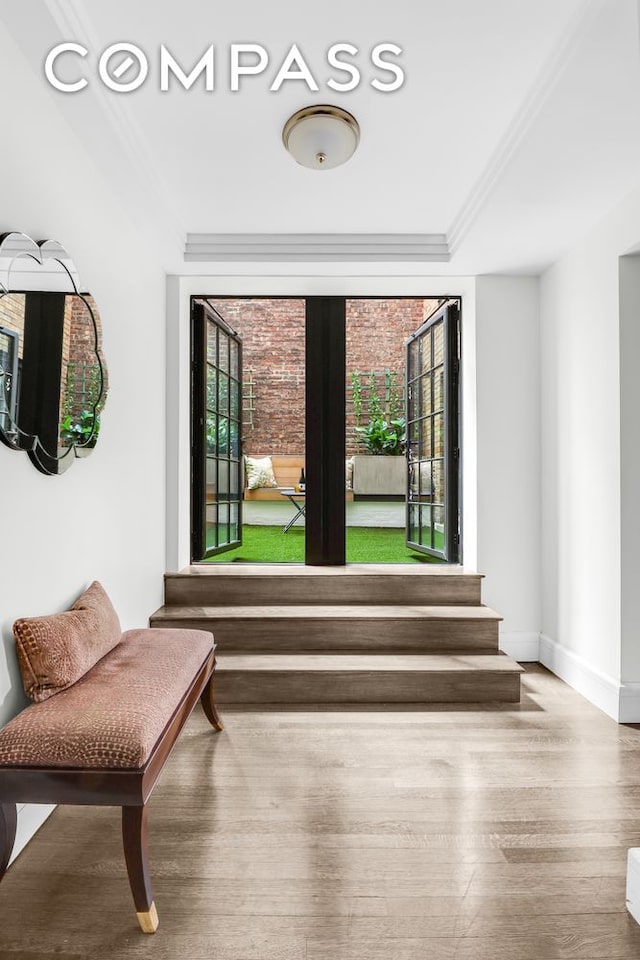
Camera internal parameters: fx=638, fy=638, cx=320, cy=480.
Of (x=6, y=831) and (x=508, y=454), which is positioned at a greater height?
(x=508, y=454)

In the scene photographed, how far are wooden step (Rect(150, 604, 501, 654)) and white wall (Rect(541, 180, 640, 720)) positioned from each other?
1.64ft

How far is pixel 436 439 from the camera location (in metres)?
4.63

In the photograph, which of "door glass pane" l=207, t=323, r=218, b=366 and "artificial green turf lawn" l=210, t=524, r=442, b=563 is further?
"artificial green turf lawn" l=210, t=524, r=442, b=563

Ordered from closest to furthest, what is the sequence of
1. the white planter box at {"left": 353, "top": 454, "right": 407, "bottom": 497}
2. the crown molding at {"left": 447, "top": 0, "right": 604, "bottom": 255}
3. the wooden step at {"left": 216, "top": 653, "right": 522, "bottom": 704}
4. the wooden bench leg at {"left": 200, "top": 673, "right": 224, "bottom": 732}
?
the crown molding at {"left": 447, "top": 0, "right": 604, "bottom": 255} < the wooden bench leg at {"left": 200, "top": 673, "right": 224, "bottom": 732} < the wooden step at {"left": 216, "top": 653, "right": 522, "bottom": 704} < the white planter box at {"left": 353, "top": 454, "right": 407, "bottom": 497}

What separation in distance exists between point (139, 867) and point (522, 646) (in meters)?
3.07

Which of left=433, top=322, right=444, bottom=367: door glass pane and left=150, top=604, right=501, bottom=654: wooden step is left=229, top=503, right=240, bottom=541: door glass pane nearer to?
left=150, top=604, right=501, bottom=654: wooden step

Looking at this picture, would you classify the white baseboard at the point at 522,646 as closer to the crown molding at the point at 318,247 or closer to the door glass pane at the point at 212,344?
the crown molding at the point at 318,247

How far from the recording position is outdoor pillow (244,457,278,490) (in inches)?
298

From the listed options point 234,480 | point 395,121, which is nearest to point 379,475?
point 234,480

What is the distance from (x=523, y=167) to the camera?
108 inches

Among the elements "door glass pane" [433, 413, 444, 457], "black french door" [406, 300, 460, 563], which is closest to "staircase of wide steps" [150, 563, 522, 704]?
Result: "black french door" [406, 300, 460, 563]

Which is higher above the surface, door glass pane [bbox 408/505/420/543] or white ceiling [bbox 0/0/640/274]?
white ceiling [bbox 0/0/640/274]

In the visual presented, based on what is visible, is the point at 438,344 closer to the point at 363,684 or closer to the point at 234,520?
the point at 234,520

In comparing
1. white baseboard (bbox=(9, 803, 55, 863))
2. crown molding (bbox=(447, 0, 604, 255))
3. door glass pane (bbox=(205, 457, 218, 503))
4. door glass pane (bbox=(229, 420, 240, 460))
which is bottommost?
white baseboard (bbox=(9, 803, 55, 863))
